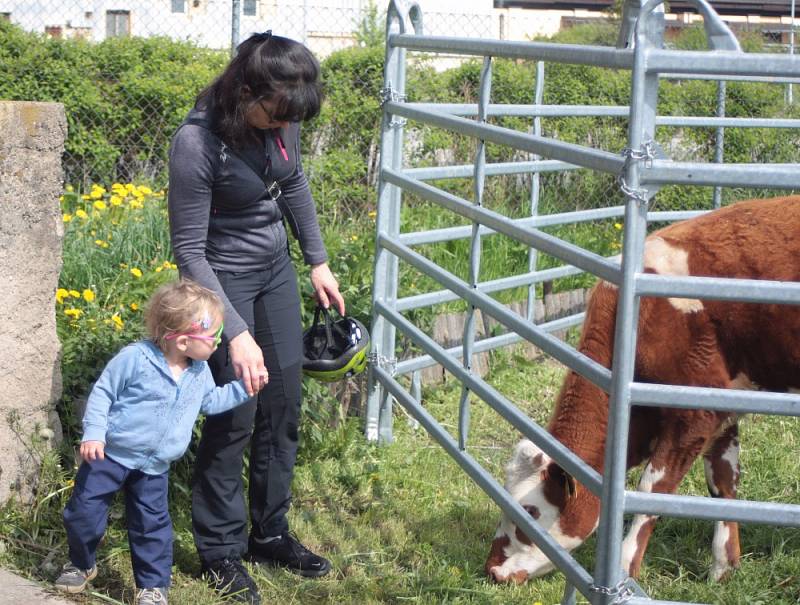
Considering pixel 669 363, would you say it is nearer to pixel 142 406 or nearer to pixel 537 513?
pixel 537 513

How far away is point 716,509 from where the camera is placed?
278cm

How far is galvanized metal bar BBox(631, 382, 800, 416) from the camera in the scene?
8.85 feet

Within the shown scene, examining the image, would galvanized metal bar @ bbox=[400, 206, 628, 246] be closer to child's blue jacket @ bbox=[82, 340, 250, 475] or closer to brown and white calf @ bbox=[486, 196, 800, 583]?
brown and white calf @ bbox=[486, 196, 800, 583]

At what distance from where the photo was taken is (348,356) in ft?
13.3

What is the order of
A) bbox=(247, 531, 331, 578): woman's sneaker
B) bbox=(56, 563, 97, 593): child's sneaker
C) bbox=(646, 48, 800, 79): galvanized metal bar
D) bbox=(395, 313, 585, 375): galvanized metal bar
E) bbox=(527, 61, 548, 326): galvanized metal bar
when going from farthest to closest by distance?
bbox=(527, 61, 548, 326): galvanized metal bar < bbox=(395, 313, 585, 375): galvanized metal bar < bbox=(247, 531, 331, 578): woman's sneaker < bbox=(56, 563, 97, 593): child's sneaker < bbox=(646, 48, 800, 79): galvanized metal bar

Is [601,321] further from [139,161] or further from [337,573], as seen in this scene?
[139,161]

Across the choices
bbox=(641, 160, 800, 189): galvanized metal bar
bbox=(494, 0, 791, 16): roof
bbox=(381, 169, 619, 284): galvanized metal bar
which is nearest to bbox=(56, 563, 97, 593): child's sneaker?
bbox=(381, 169, 619, 284): galvanized metal bar

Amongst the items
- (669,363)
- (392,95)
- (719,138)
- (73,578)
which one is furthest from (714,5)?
(73,578)

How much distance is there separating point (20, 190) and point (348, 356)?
135 cm

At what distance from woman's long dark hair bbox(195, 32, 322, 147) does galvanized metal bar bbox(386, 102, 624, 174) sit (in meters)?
0.66

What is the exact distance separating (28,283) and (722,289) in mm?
2531

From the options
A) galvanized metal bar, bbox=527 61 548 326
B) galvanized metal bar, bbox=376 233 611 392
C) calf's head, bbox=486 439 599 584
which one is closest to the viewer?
galvanized metal bar, bbox=376 233 611 392

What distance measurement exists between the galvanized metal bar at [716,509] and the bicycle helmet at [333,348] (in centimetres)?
144

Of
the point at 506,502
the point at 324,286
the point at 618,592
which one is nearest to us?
the point at 618,592
